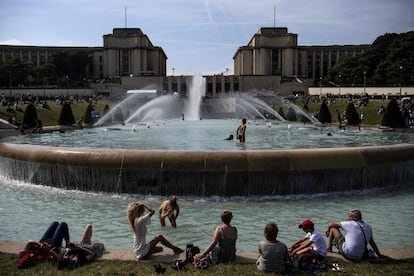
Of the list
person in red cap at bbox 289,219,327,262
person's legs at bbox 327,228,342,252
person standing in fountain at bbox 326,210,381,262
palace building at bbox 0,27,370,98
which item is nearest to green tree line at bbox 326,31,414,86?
palace building at bbox 0,27,370,98

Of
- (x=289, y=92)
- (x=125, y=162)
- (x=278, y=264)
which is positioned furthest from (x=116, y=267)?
(x=289, y=92)

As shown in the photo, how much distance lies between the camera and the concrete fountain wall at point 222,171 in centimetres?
1103

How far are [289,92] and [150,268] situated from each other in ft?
308

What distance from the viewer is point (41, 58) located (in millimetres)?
134250

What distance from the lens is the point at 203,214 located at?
9.73 m

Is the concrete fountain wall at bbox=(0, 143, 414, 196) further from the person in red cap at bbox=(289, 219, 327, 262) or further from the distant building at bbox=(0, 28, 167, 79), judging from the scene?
the distant building at bbox=(0, 28, 167, 79)

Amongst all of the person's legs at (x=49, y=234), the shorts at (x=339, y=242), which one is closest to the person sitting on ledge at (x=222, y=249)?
the shorts at (x=339, y=242)

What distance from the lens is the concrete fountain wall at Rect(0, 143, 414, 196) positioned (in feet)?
36.2

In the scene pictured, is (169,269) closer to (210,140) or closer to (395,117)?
(210,140)

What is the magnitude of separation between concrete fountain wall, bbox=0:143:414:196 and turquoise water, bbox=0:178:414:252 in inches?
9.4

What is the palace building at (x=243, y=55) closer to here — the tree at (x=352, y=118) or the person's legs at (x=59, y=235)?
the tree at (x=352, y=118)

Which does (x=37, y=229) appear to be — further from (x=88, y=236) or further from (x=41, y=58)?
(x=41, y=58)

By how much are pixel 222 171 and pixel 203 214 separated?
1528mm

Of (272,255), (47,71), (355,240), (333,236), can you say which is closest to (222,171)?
(333,236)
